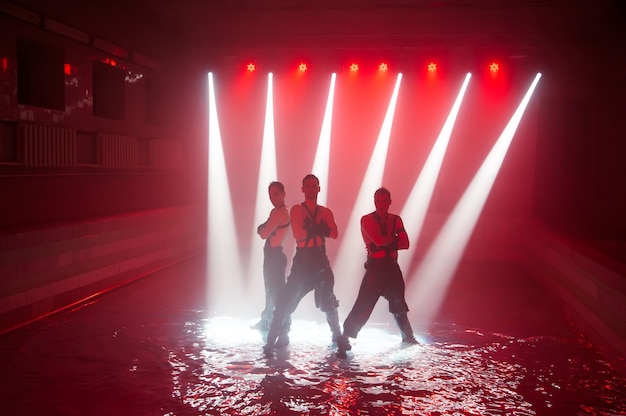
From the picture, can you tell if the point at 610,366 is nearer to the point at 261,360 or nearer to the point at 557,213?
the point at 261,360

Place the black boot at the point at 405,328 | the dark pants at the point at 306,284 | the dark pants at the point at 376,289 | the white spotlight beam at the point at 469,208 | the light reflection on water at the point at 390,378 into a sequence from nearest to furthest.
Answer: the light reflection on water at the point at 390,378
the dark pants at the point at 306,284
the dark pants at the point at 376,289
the black boot at the point at 405,328
the white spotlight beam at the point at 469,208

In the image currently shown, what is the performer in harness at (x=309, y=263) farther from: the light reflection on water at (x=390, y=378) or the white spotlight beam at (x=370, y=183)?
the white spotlight beam at (x=370, y=183)

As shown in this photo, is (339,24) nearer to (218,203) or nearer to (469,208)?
(469,208)

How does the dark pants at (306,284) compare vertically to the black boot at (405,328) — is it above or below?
above

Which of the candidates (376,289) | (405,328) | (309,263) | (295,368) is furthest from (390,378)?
(309,263)

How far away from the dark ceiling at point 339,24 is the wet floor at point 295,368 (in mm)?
5074

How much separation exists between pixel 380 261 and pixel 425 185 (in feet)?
31.2

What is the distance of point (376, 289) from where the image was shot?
20.9ft

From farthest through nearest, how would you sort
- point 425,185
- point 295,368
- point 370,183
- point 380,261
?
point 370,183, point 425,185, point 380,261, point 295,368

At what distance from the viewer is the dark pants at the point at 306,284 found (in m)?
6.23

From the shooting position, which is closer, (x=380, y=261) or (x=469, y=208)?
(x=380, y=261)

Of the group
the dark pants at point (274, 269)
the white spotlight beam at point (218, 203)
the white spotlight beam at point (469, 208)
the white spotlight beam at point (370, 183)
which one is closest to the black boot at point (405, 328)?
the dark pants at point (274, 269)

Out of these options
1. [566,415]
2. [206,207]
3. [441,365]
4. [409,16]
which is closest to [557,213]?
[409,16]

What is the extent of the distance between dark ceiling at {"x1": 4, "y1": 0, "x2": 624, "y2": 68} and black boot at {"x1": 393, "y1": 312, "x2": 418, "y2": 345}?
6.62 metres
